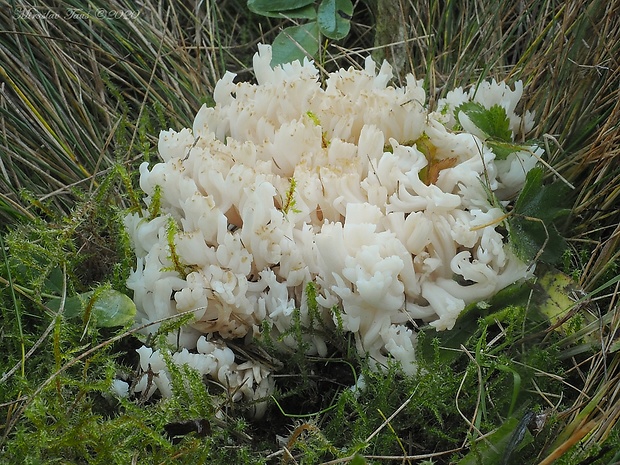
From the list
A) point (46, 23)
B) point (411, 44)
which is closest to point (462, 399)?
point (411, 44)

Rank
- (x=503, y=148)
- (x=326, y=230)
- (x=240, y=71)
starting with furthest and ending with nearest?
(x=240, y=71) → (x=503, y=148) → (x=326, y=230)

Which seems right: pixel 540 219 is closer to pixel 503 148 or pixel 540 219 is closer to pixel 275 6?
pixel 503 148

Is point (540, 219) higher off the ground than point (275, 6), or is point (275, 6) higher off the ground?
point (275, 6)

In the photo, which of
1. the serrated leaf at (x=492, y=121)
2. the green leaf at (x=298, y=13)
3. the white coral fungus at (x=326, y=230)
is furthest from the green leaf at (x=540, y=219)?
the green leaf at (x=298, y=13)

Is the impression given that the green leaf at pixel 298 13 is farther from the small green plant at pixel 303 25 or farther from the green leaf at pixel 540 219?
the green leaf at pixel 540 219

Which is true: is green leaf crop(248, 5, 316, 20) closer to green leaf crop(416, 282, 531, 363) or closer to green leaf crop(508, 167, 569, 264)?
green leaf crop(508, 167, 569, 264)

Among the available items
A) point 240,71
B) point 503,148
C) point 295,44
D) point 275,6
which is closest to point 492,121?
point 503,148
